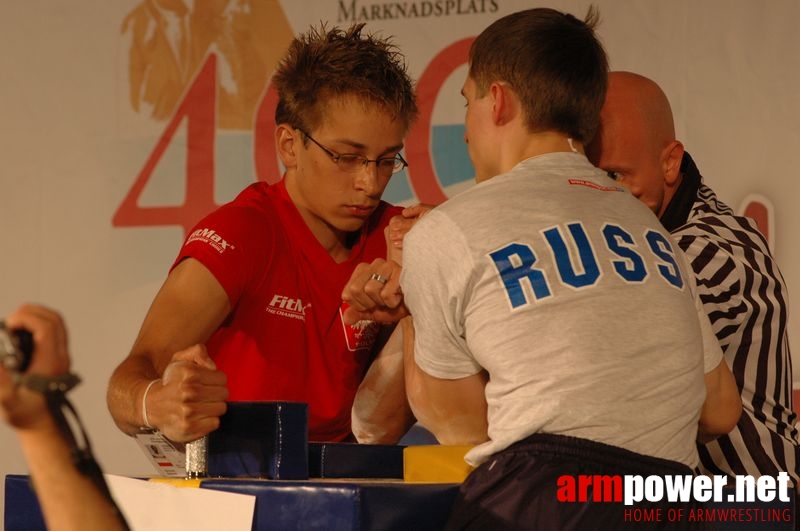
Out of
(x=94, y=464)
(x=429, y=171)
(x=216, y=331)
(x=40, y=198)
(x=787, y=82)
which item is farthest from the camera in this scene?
(x=40, y=198)

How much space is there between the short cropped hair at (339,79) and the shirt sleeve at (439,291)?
721 millimetres

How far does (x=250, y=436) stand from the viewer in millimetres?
1414

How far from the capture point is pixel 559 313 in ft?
4.43

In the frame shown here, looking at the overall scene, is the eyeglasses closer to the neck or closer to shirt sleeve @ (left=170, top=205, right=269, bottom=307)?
shirt sleeve @ (left=170, top=205, right=269, bottom=307)

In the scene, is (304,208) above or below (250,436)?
above

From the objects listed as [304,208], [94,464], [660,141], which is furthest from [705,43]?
[94,464]

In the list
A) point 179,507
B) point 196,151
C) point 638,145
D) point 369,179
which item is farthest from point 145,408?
point 196,151

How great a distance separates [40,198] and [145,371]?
1.73m

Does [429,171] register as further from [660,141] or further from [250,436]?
[250,436]

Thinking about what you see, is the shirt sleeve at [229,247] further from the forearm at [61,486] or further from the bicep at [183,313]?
the forearm at [61,486]

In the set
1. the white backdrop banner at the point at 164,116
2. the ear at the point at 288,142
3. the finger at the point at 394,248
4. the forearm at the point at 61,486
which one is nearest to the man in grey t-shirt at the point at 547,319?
the finger at the point at 394,248

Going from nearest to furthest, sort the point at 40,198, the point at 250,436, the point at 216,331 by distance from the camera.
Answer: the point at 250,436 < the point at 216,331 < the point at 40,198
